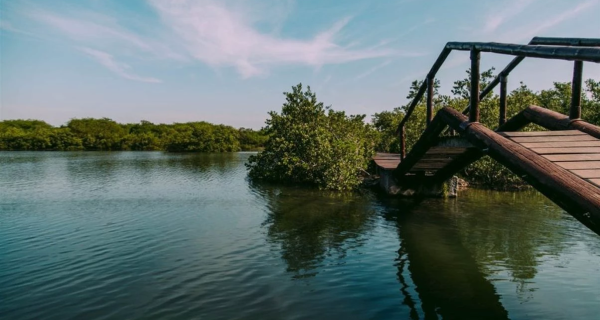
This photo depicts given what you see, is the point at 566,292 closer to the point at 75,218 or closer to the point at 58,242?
the point at 58,242

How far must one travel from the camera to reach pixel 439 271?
947 cm

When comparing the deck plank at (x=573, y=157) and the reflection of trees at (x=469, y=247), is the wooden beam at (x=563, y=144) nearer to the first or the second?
the deck plank at (x=573, y=157)

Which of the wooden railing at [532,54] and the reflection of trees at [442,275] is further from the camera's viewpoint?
the reflection of trees at [442,275]

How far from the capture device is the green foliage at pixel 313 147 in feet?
77.5

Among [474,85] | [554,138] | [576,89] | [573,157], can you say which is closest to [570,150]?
[573,157]

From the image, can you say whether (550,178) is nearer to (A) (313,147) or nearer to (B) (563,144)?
(B) (563,144)

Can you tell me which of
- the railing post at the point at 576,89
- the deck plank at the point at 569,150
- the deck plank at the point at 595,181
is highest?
the railing post at the point at 576,89

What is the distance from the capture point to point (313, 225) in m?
14.3

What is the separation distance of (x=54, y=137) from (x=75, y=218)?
93851mm

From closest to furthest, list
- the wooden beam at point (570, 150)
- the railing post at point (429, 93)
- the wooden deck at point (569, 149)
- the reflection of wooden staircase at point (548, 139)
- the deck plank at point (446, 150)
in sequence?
the reflection of wooden staircase at point (548, 139), the wooden deck at point (569, 149), the wooden beam at point (570, 150), the railing post at point (429, 93), the deck plank at point (446, 150)

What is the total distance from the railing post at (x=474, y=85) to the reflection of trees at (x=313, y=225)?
17.1 feet

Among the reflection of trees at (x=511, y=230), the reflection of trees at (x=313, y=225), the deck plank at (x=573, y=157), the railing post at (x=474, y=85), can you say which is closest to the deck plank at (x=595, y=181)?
the deck plank at (x=573, y=157)

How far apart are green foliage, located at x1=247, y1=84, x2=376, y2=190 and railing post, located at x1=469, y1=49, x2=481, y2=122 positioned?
44.2 ft

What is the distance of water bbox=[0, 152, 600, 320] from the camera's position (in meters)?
7.33
